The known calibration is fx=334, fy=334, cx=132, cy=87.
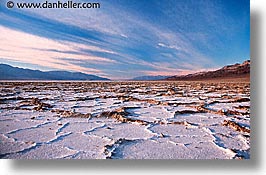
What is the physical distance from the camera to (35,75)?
3.39m

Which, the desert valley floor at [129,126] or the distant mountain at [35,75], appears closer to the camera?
the desert valley floor at [129,126]

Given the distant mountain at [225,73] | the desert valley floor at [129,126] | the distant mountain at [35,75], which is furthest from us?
the distant mountain at [35,75]

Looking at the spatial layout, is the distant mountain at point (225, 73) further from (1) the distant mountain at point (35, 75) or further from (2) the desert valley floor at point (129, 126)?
(1) the distant mountain at point (35, 75)

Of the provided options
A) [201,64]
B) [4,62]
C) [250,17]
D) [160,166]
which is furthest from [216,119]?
[4,62]

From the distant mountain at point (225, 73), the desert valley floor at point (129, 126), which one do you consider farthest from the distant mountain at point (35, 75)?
the distant mountain at point (225, 73)

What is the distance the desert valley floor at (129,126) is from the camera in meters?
2.83

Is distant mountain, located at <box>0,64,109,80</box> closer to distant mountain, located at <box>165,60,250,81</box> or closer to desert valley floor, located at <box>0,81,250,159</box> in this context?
desert valley floor, located at <box>0,81,250,159</box>

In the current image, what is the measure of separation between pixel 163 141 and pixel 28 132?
122 cm

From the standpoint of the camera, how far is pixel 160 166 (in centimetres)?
292

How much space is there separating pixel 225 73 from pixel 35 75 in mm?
1907

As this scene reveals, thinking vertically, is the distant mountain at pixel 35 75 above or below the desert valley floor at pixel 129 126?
above

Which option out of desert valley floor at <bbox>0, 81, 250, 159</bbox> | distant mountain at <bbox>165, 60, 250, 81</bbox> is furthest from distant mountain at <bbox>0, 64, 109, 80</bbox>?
distant mountain at <bbox>165, 60, 250, 81</bbox>

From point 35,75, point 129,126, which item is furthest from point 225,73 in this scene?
point 35,75

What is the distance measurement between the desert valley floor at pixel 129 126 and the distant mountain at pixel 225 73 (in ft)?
0.48
